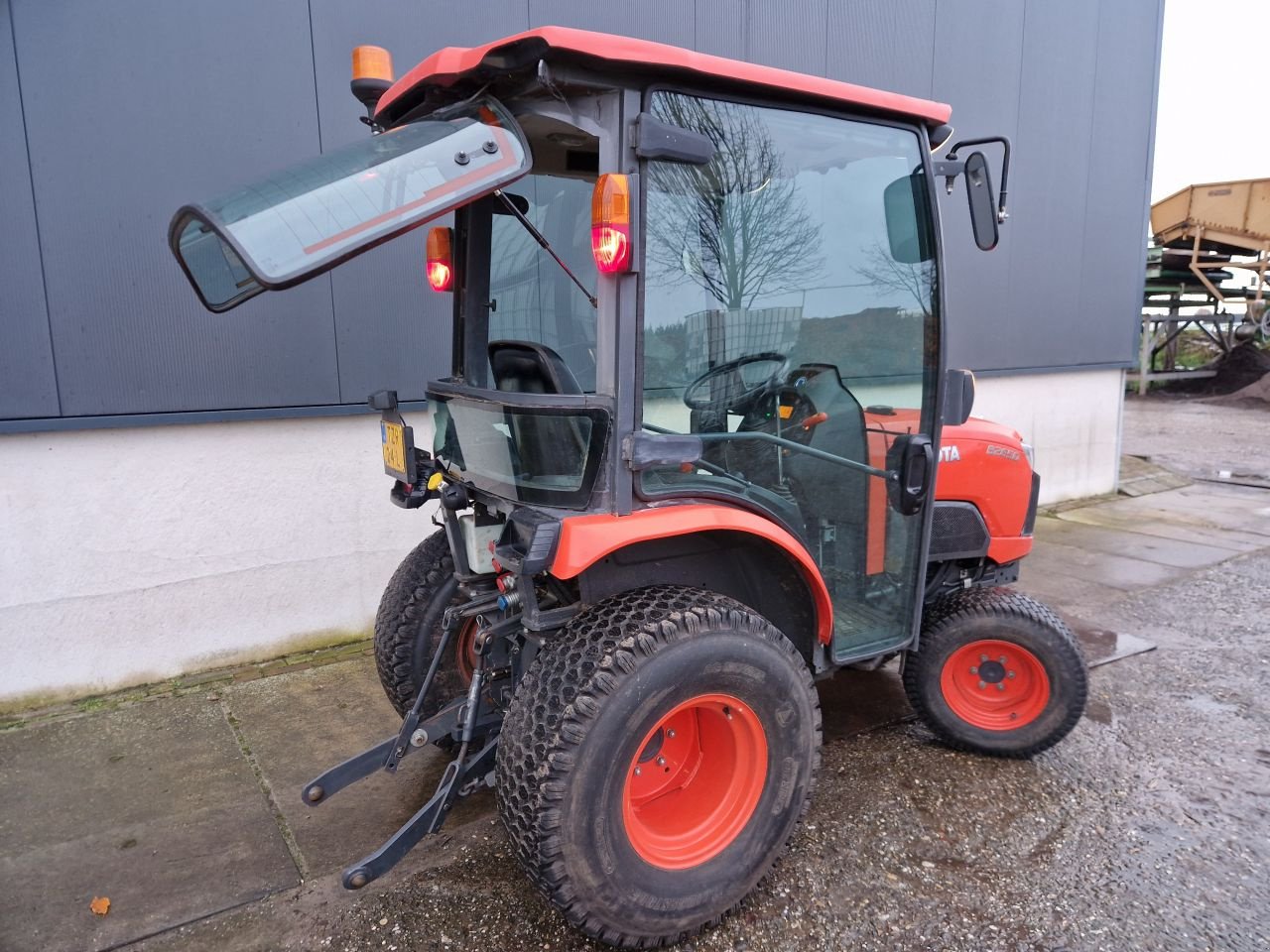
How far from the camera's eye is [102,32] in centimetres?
332

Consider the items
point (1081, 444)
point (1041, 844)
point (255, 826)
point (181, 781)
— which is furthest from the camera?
point (1081, 444)

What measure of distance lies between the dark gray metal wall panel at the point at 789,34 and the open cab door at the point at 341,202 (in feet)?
11.6

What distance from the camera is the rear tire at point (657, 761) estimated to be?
190 centimetres

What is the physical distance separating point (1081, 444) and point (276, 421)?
21.9 ft

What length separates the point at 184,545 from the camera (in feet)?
12.4

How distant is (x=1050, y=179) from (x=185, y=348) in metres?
6.32

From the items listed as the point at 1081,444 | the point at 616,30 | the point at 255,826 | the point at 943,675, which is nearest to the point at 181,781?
the point at 255,826

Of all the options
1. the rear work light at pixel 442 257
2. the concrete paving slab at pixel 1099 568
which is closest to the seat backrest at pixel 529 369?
the rear work light at pixel 442 257

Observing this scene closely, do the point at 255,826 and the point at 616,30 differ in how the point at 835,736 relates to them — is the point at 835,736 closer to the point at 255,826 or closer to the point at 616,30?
the point at 255,826

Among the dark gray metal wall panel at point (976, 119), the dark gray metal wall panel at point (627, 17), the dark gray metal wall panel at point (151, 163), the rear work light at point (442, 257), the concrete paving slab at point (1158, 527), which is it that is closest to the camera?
the rear work light at point (442, 257)

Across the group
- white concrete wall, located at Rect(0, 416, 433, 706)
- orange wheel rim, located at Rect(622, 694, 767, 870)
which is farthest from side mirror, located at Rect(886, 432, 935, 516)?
white concrete wall, located at Rect(0, 416, 433, 706)

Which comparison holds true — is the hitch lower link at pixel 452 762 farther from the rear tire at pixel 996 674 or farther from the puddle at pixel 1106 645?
the puddle at pixel 1106 645

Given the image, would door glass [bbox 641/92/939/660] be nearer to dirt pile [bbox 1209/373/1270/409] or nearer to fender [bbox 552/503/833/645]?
fender [bbox 552/503/833/645]

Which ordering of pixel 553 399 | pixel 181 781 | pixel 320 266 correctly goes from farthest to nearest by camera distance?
pixel 181 781
pixel 553 399
pixel 320 266
